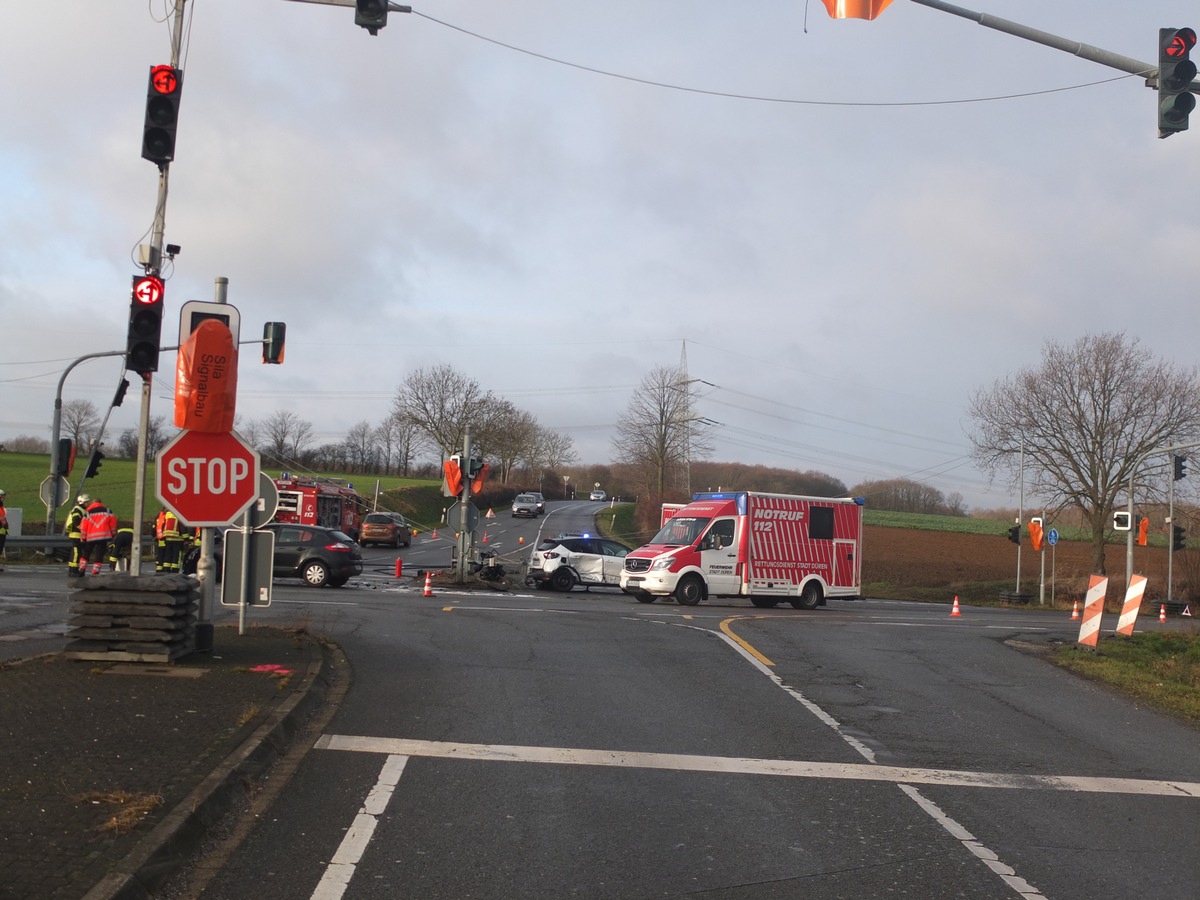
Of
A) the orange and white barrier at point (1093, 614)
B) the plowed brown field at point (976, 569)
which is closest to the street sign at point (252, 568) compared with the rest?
Result: the orange and white barrier at point (1093, 614)

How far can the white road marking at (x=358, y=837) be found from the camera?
485 cm

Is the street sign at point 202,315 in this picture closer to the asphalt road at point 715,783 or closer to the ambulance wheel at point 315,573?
the asphalt road at point 715,783

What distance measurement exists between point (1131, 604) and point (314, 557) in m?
17.7

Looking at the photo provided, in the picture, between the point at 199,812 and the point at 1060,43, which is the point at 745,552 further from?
the point at 199,812

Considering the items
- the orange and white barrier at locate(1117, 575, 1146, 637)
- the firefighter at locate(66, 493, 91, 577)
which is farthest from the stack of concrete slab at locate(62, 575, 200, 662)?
the orange and white barrier at locate(1117, 575, 1146, 637)

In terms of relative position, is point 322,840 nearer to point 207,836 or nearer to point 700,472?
point 207,836

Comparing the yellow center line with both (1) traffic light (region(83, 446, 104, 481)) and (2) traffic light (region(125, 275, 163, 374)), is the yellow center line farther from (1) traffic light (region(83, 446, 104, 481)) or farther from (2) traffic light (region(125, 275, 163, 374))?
(1) traffic light (region(83, 446, 104, 481))

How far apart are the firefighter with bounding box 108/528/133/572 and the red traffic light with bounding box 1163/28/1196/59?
17.4 metres

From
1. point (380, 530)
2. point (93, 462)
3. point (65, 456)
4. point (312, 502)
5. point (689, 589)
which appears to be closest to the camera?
point (689, 589)

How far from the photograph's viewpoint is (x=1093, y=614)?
15.9 meters

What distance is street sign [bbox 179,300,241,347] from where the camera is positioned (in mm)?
10719

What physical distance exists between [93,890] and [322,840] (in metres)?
1.42

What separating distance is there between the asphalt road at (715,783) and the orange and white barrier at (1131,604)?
13.1 ft

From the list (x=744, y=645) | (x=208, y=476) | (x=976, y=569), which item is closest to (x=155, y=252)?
(x=208, y=476)
